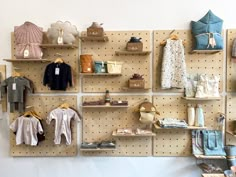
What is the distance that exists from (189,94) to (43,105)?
1.65m

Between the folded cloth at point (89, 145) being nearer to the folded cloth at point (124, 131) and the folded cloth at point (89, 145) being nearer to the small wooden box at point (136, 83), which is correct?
the folded cloth at point (124, 131)

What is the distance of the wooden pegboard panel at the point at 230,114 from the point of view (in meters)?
2.53

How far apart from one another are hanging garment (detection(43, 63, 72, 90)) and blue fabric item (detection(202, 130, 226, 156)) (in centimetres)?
160

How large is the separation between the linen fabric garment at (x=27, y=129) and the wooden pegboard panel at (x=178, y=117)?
4.32 feet

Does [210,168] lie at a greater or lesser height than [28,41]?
lesser

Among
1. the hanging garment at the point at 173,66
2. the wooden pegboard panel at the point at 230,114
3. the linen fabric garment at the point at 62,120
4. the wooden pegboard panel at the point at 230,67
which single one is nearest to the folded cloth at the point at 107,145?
the linen fabric garment at the point at 62,120

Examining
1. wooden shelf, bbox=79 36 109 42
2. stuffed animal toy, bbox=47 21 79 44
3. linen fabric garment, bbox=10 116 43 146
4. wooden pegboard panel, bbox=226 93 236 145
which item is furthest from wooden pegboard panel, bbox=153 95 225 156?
linen fabric garment, bbox=10 116 43 146

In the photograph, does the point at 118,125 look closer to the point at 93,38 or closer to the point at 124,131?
the point at 124,131

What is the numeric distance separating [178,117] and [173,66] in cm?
58

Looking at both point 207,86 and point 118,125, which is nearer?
point 207,86

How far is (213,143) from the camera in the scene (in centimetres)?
246

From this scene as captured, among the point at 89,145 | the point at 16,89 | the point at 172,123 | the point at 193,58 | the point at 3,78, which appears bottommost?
the point at 89,145

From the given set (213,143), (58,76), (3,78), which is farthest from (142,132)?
(3,78)

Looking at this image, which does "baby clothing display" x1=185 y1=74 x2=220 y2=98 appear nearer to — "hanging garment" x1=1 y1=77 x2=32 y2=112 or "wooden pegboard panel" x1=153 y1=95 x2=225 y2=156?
"wooden pegboard panel" x1=153 y1=95 x2=225 y2=156
